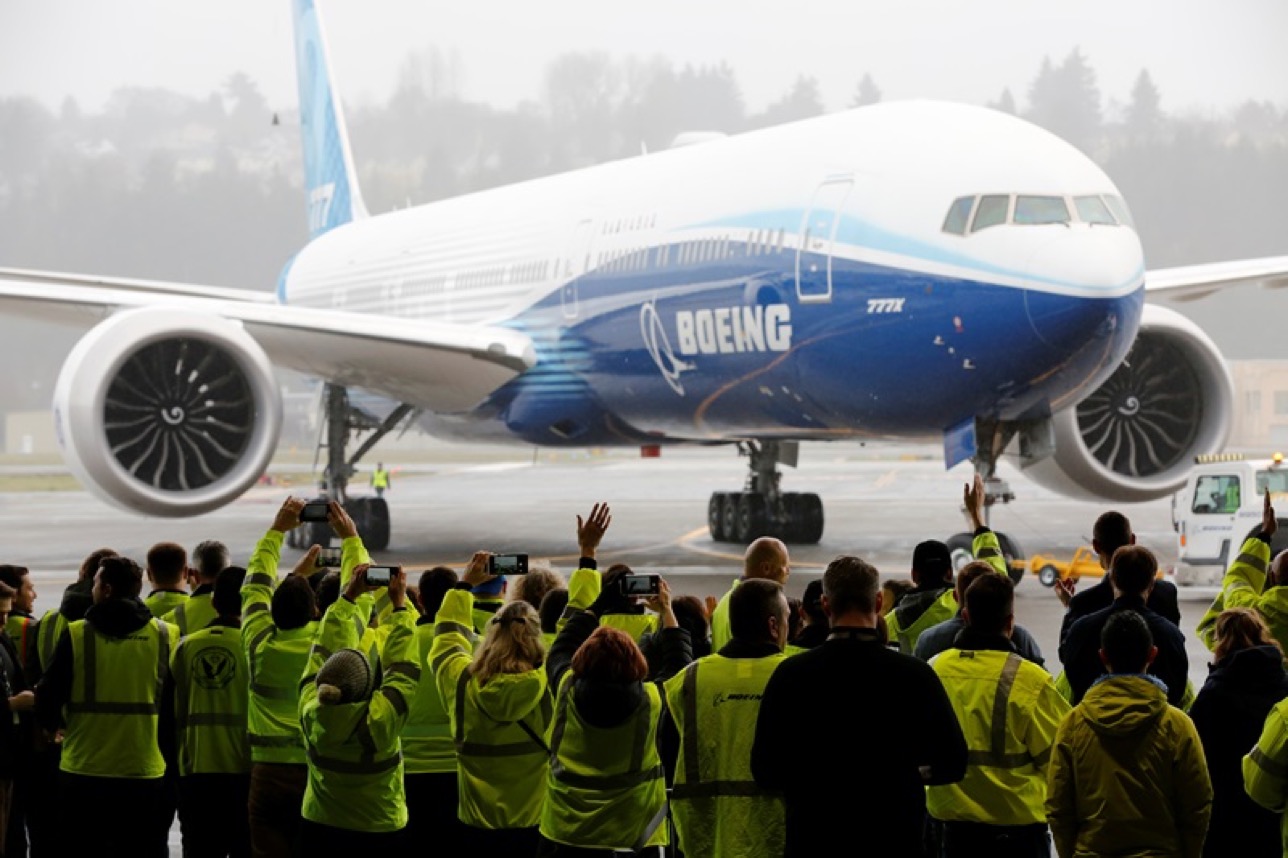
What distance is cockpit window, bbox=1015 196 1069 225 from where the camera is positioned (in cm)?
1326

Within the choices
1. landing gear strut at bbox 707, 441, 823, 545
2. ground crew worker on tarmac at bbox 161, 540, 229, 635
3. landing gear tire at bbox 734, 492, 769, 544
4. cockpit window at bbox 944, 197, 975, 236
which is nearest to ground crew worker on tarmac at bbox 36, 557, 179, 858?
ground crew worker on tarmac at bbox 161, 540, 229, 635

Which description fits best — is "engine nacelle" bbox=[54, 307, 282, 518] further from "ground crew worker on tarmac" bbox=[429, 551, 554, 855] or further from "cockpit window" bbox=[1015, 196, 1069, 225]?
"ground crew worker on tarmac" bbox=[429, 551, 554, 855]

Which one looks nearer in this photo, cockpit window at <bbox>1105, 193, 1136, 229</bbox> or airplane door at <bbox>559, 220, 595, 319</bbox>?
cockpit window at <bbox>1105, 193, 1136, 229</bbox>

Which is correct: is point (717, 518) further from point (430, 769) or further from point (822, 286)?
point (430, 769)

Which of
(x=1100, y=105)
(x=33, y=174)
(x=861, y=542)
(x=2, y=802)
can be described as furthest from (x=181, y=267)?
(x=2, y=802)

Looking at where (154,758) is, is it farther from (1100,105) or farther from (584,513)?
(1100,105)

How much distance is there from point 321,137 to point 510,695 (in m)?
22.5

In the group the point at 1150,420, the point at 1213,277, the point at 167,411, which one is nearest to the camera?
the point at 167,411

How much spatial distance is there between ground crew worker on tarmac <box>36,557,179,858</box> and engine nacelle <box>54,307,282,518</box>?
9264mm

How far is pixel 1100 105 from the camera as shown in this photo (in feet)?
252

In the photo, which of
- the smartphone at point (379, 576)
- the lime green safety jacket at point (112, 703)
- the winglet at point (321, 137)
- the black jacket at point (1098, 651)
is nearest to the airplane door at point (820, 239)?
the black jacket at point (1098, 651)

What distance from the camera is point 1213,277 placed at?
1794cm

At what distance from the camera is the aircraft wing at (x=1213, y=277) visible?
17.8 meters

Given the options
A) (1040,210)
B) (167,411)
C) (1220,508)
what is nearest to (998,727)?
(1040,210)
